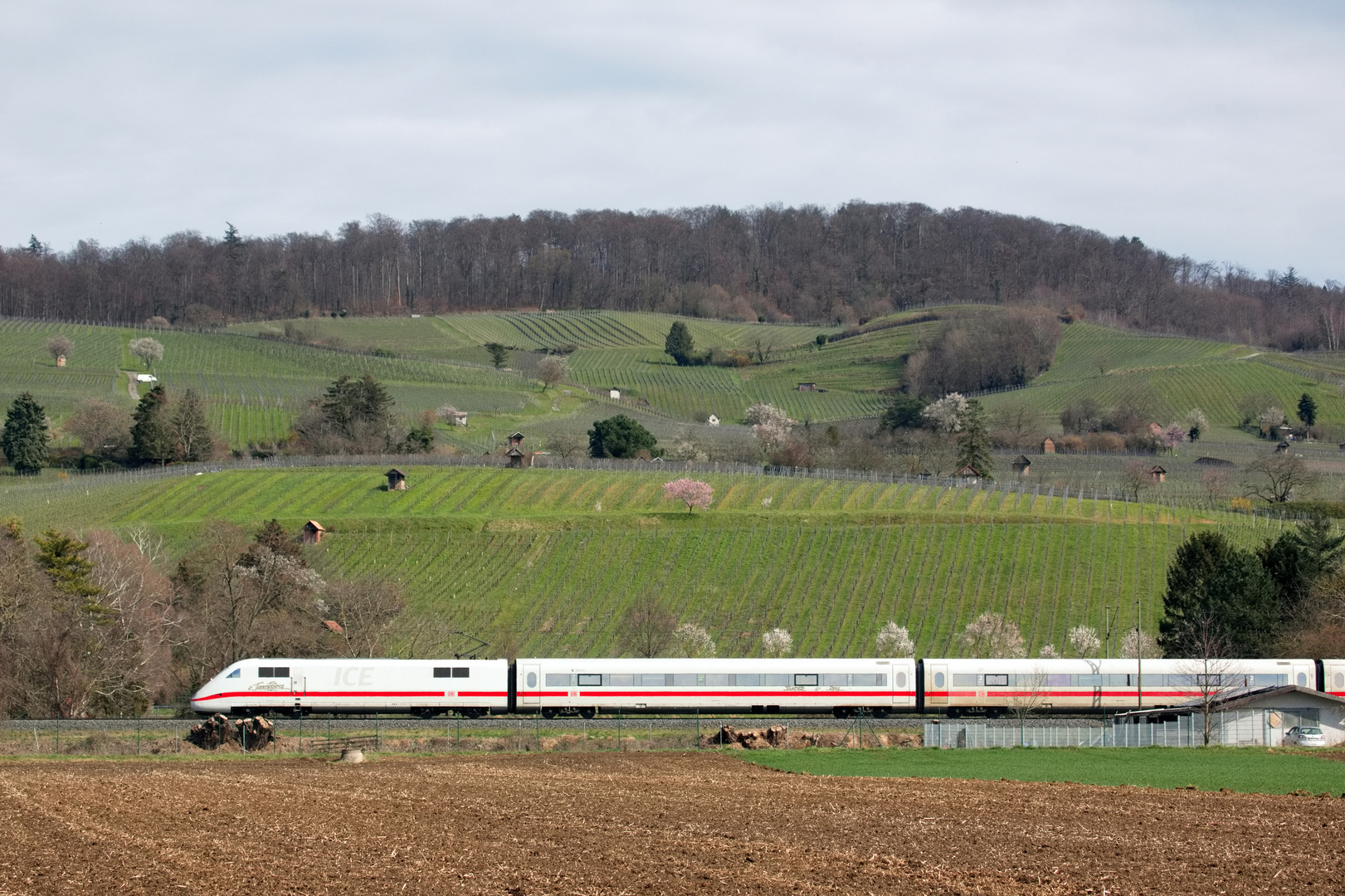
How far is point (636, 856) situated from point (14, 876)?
864 cm

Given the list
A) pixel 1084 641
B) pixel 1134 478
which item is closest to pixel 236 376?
pixel 1134 478

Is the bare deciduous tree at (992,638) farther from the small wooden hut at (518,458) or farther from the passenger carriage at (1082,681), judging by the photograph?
the small wooden hut at (518,458)

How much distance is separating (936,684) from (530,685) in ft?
47.4

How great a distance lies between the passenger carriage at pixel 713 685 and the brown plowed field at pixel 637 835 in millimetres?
17396

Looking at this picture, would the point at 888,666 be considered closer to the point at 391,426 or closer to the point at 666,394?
the point at 391,426

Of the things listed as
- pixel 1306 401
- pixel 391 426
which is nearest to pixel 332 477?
pixel 391 426

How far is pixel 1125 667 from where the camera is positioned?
1978 inches

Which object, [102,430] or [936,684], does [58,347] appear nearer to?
[102,430]

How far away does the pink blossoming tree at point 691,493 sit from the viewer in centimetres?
8925

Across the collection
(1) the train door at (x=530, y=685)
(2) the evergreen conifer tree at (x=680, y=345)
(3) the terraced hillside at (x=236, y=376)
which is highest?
(2) the evergreen conifer tree at (x=680, y=345)

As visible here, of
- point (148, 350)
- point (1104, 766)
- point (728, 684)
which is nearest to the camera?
point (1104, 766)

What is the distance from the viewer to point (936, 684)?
49.4 metres

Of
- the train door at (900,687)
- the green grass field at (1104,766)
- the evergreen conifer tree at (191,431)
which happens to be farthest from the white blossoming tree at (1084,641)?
the evergreen conifer tree at (191,431)

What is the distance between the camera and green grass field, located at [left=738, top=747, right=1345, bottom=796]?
1212 inches
